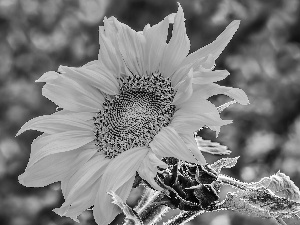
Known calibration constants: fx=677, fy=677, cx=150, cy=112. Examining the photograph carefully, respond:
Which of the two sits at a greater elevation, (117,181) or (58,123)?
(58,123)

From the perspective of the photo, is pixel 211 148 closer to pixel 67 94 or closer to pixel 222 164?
pixel 222 164

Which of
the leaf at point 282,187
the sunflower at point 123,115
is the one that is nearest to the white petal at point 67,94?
the sunflower at point 123,115

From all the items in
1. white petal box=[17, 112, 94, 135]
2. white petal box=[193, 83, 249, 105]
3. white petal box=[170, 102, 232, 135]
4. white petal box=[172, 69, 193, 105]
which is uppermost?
white petal box=[17, 112, 94, 135]

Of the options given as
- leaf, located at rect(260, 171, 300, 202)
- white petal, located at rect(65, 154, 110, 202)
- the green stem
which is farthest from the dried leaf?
white petal, located at rect(65, 154, 110, 202)

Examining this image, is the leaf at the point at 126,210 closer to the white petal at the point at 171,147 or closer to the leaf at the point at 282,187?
the white petal at the point at 171,147

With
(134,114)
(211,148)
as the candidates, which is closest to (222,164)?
(211,148)

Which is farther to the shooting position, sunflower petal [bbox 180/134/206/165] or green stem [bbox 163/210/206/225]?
green stem [bbox 163/210/206/225]

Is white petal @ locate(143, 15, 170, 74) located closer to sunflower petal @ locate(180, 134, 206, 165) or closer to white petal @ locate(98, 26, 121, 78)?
white petal @ locate(98, 26, 121, 78)
